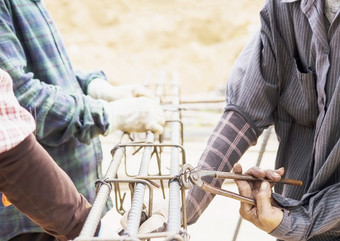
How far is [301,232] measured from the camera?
48.1 inches

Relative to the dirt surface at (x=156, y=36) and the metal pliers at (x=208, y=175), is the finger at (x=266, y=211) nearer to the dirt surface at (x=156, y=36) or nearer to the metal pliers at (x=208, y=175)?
the metal pliers at (x=208, y=175)

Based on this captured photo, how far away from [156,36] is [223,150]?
11428mm

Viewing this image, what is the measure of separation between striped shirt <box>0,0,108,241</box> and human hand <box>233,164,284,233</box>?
21.2 inches

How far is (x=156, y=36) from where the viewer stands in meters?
12.6

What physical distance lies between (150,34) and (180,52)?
40.2 inches

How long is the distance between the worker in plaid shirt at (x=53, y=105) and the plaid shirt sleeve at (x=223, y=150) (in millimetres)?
265

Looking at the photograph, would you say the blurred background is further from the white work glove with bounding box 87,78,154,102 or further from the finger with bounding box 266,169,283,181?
the finger with bounding box 266,169,283,181

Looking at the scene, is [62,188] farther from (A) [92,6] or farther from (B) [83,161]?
(A) [92,6]

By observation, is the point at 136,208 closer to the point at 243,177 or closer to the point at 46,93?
the point at 243,177

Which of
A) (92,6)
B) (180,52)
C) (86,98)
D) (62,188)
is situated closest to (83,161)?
Answer: (86,98)

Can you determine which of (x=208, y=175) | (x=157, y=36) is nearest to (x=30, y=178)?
(x=208, y=175)

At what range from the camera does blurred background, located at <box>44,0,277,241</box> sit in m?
11.4

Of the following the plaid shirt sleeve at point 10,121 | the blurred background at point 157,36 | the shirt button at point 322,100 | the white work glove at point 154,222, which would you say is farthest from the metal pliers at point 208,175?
the blurred background at point 157,36

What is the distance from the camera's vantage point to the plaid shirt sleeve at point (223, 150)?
137 centimetres
